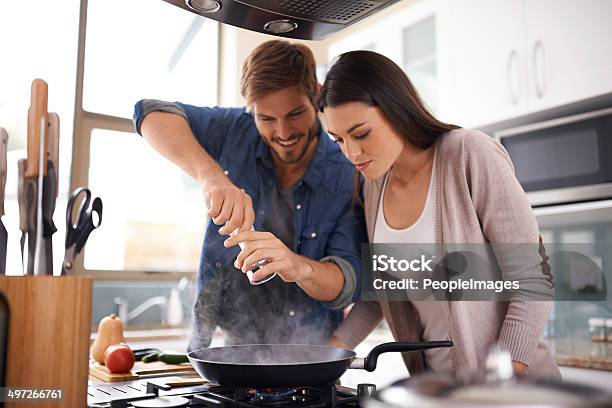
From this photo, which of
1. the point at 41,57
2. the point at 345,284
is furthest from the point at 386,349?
the point at 41,57

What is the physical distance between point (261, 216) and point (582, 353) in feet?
3.74

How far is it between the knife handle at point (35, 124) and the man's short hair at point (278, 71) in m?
0.62

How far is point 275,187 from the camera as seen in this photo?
1482 millimetres

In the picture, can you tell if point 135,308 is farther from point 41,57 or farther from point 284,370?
point 284,370

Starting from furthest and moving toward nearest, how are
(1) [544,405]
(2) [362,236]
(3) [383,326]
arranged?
1. (3) [383,326]
2. (2) [362,236]
3. (1) [544,405]

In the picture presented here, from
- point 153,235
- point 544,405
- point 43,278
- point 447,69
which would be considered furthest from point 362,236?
point 153,235

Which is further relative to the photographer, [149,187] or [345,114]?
[149,187]

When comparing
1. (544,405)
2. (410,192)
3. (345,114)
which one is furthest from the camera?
(410,192)

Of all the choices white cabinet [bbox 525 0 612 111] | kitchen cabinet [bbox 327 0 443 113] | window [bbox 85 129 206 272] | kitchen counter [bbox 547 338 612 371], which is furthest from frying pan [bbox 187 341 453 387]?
window [bbox 85 129 206 272]

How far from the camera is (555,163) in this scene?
190cm

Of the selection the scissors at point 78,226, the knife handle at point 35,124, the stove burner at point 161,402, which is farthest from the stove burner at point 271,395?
the knife handle at point 35,124

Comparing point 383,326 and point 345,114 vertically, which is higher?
point 345,114

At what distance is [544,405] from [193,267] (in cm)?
282

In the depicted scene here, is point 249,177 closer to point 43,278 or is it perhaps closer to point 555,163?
point 43,278
